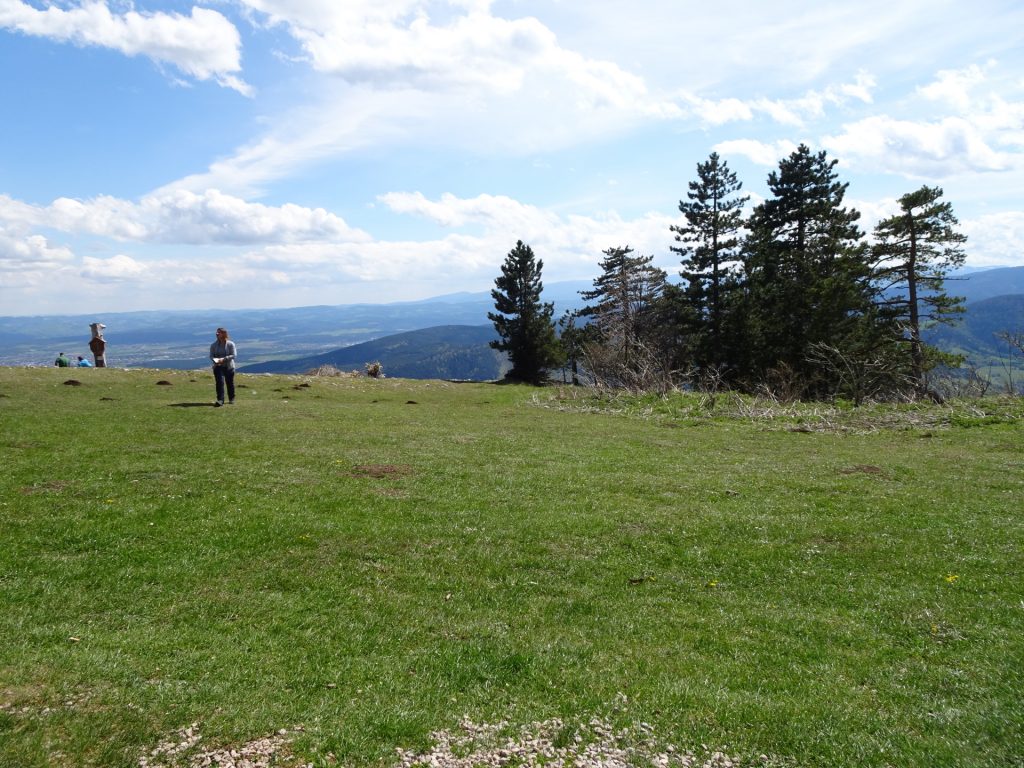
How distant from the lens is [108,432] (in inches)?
665

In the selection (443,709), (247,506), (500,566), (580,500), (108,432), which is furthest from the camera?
(108,432)

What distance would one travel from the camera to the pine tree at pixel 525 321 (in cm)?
6856

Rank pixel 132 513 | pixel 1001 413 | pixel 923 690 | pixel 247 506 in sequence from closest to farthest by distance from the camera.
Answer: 1. pixel 923 690
2. pixel 132 513
3. pixel 247 506
4. pixel 1001 413

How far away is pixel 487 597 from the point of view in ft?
28.1

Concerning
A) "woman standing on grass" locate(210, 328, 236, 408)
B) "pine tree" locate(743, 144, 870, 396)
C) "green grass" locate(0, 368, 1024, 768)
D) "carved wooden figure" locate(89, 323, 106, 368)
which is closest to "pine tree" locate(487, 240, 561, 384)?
"pine tree" locate(743, 144, 870, 396)

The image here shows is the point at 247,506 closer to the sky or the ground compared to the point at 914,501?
closer to the sky

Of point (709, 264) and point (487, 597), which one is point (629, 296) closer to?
point (709, 264)

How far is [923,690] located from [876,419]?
24.2 metres

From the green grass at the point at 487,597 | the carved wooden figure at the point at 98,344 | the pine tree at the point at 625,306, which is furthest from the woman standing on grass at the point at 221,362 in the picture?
the pine tree at the point at 625,306

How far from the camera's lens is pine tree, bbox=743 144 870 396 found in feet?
156

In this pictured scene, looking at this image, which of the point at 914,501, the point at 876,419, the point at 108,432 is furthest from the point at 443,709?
the point at 876,419

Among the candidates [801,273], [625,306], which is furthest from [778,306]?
[625,306]

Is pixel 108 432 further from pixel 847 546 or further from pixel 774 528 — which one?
pixel 847 546

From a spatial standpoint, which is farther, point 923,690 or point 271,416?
point 271,416
